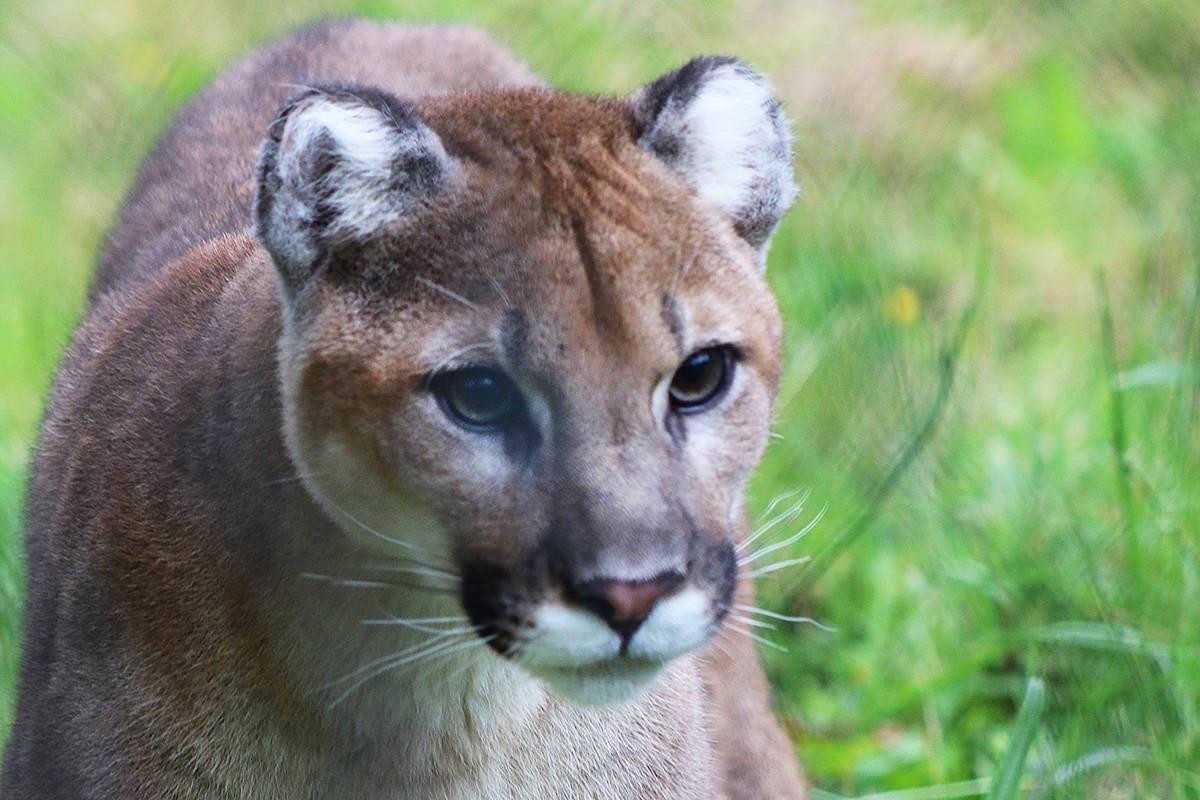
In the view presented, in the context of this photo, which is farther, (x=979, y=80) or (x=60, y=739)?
(x=979, y=80)

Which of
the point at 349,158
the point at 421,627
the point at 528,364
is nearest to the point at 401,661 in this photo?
the point at 421,627

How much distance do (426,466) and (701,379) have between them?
1.69 feet

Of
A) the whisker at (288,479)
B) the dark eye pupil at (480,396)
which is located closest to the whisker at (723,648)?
the whisker at (288,479)

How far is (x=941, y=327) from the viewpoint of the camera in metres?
6.53

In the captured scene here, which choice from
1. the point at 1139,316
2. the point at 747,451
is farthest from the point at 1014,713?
the point at 747,451

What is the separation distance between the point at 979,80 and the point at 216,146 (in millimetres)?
4112

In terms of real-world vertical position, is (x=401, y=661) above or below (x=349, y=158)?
below

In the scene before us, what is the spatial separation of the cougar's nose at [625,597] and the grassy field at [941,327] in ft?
3.93

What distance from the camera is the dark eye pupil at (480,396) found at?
9.84ft

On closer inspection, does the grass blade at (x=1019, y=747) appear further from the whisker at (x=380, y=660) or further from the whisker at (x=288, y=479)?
the whisker at (x=288, y=479)

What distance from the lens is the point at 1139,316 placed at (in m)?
6.36

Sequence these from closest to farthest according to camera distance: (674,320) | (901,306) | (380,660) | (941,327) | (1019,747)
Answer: (674,320)
(380,660)
(1019,747)
(901,306)
(941,327)

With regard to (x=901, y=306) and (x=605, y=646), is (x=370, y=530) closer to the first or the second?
(x=605, y=646)

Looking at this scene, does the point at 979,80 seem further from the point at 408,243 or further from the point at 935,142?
the point at 408,243
